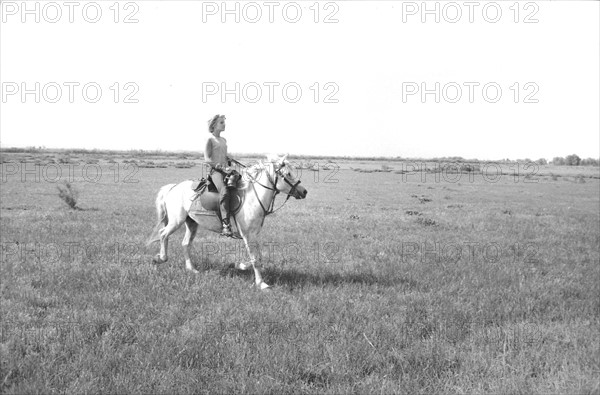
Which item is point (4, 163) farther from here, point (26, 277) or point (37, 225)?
point (26, 277)

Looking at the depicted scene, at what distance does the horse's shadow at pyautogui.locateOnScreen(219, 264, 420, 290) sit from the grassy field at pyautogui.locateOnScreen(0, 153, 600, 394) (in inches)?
1.9

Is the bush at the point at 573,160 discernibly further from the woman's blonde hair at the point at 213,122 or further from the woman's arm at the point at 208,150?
the woman's arm at the point at 208,150

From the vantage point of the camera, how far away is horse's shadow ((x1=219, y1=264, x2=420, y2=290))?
899cm

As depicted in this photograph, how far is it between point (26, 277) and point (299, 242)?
7.56 meters

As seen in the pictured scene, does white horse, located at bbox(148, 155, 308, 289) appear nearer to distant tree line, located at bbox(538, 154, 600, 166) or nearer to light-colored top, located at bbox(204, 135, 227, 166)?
light-colored top, located at bbox(204, 135, 227, 166)

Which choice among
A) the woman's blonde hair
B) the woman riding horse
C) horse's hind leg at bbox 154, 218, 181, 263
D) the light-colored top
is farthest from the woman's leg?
horse's hind leg at bbox 154, 218, 181, 263

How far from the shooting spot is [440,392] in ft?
15.9

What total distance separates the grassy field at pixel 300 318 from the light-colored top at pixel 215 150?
101 inches

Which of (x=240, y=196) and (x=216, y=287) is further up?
(x=240, y=196)

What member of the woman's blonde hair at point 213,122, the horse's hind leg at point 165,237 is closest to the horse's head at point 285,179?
the woman's blonde hair at point 213,122

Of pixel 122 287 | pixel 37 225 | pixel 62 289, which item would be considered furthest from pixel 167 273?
pixel 37 225

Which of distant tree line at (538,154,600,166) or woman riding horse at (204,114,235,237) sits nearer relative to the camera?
woman riding horse at (204,114,235,237)

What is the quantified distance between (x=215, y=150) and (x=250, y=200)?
53.6 inches

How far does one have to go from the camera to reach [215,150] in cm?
930
